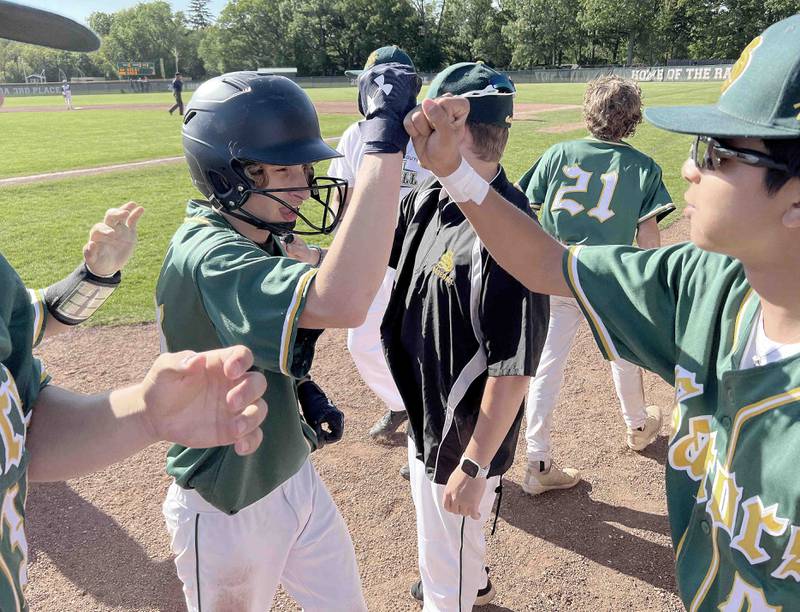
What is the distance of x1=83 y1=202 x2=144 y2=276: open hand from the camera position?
2527 mm

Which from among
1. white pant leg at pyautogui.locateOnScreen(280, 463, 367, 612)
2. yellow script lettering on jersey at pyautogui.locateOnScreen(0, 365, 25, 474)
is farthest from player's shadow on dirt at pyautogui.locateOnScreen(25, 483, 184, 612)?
yellow script lettering on jersey at pyautogui.locateOnScreen(0, 365, 25, 474)

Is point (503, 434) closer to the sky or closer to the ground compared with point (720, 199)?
closer to the ground

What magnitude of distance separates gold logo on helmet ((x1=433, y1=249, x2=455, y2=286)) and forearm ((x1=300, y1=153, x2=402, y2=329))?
30.6 inches

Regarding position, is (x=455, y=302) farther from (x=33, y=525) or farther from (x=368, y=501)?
(x=33, y=525)

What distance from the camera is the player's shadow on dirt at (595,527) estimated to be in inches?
142

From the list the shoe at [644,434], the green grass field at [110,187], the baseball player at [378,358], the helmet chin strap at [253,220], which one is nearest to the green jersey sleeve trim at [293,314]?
the helmet chin strap at [253,220]

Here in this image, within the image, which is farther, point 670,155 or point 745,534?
point 670,155

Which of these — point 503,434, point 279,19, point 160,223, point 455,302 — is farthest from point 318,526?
point 279,19

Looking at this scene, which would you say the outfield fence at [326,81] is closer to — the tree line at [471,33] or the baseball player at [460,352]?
the tree line at [471,33]

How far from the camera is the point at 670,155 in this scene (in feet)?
55.2

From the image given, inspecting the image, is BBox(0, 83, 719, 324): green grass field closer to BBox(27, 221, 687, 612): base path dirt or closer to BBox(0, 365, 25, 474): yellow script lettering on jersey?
BBox(27, 221, 687, 612): base path dirt

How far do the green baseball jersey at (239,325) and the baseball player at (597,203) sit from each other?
218cm

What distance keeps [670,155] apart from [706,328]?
16.9 m

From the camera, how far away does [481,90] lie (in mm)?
2701
